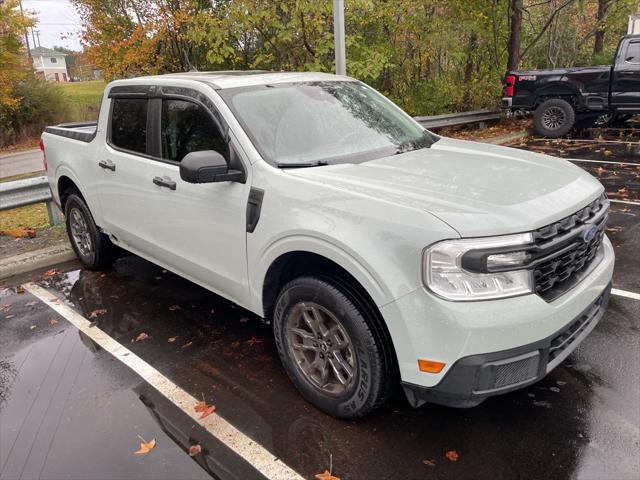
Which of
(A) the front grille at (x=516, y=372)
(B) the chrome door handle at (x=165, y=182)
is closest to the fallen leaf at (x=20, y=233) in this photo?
(B) the chrome door handle at (x=165, y=182)

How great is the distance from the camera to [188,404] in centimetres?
318

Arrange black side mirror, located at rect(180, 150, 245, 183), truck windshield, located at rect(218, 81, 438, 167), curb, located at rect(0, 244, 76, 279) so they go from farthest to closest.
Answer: curb, located at rect(0, 244, 76, 279) → truck windshield, located at rect(218, 81, 438, 167) → black side mirror, located at rect(180, 150, 245, 183)

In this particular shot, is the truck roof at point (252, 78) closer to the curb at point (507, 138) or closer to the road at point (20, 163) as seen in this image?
the curb at point (507, 138)

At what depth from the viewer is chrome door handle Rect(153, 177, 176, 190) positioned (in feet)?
12.2

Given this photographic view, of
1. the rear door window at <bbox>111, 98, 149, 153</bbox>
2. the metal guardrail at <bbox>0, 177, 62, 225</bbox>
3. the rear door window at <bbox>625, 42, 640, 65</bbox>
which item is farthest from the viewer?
the rear door window at <bbox>625, 42, 640, 65</bbox>

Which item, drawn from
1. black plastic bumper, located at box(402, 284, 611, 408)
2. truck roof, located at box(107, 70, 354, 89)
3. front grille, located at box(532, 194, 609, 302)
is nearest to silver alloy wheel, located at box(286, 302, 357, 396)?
black plastic bumper, located at box(402, 284, 611, 408)

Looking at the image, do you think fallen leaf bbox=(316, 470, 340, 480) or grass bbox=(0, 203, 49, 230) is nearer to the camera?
fallen leaf bbox=(316, 470, 340, 480)

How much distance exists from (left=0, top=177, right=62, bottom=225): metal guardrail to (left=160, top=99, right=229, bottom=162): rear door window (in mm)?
2873

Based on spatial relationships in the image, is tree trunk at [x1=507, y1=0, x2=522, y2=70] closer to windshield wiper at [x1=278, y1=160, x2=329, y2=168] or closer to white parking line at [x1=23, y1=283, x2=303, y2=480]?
windshield wiper at [x1=278, y1=160, x2=329, y2=168]

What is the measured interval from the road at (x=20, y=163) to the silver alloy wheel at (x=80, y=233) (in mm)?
12470

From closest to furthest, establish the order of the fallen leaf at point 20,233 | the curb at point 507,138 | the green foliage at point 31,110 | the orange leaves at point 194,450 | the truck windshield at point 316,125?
the orange leaves at point 194,450 < the truck windshield at point 316,125 < the fallen leaf at point 20,233 < the curb at point 507,138 < the green foliage at point 31,110

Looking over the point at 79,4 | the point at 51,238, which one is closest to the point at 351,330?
the point at 51,238

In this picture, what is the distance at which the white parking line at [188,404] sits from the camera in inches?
104

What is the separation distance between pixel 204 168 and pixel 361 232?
102 centimetres
